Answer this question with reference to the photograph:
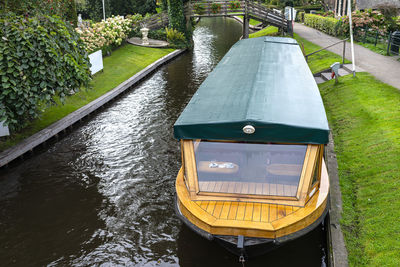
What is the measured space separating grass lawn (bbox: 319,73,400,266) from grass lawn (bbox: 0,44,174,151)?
10226 millimetres

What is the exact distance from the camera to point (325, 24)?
33.4 metres

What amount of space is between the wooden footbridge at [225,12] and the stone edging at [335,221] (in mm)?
26154

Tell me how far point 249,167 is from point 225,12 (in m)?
30.2

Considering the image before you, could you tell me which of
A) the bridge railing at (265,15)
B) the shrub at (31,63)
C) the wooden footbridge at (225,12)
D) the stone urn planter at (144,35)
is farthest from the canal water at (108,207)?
the bridge railing at (265,15)

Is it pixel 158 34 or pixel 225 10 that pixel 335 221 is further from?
pixel 225 10

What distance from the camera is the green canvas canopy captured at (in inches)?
271

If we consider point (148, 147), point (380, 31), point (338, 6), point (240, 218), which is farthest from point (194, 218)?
point (338, 6)

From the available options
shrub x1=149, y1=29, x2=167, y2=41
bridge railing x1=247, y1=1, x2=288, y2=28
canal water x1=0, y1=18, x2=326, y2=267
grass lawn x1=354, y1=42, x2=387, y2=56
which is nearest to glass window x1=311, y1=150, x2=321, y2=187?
canal water x1=0, y1=18, x2=326, y2=267

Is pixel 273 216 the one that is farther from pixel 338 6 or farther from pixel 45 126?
pixel 338 6

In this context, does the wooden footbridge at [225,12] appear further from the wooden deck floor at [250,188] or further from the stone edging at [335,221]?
the wooden deck floor at [250,188]

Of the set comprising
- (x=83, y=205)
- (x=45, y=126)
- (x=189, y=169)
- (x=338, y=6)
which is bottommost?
(x=83, y=205)

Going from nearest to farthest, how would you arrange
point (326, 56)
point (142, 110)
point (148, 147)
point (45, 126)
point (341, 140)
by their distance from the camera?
point (341, 140) → point (148, 147) → point (45, 126) → point (142, 110) → point (326, 56)

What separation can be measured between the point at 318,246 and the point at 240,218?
8.09 feet

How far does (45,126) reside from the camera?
1474 centimetres
